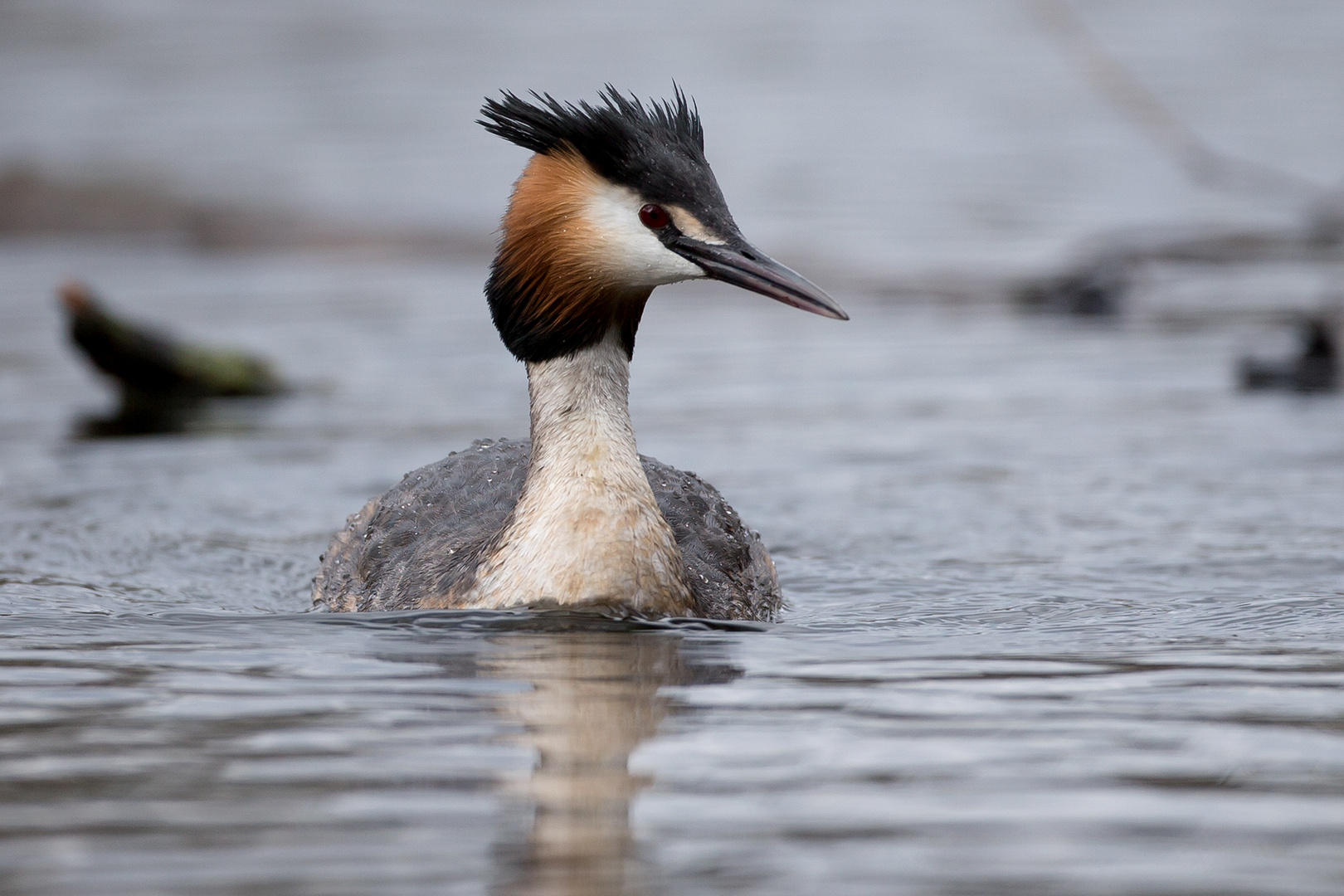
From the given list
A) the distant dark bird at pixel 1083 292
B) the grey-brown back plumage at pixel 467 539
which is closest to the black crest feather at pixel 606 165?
the grey-brown back plumage at pixel 467 539

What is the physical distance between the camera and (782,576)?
9.12 m

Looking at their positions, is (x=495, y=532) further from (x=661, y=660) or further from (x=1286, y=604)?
(x=1286, y=604)

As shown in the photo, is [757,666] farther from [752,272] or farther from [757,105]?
[757,105]

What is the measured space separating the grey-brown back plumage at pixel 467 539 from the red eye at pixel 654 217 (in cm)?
125

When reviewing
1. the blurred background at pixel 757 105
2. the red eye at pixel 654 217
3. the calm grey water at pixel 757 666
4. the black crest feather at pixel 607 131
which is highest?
the blurred background at pixel 757 105

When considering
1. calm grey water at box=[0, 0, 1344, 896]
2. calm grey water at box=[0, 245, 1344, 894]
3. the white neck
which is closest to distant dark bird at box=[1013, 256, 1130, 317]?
calm grey water at box=[0, 0, 1344, 896]

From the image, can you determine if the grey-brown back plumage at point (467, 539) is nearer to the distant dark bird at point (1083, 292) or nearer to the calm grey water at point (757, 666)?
the calm grey water at point (757, 666)

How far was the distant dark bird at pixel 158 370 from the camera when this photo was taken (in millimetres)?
12680

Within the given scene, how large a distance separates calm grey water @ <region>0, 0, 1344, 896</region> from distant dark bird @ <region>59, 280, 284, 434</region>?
0.25 m

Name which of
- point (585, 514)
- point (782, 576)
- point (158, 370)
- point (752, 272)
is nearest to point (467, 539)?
point (585, 514)

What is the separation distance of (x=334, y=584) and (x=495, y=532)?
1130 millimetres

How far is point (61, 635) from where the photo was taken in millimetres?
7273

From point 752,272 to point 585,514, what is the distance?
1073 mm

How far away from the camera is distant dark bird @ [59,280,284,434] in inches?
499
